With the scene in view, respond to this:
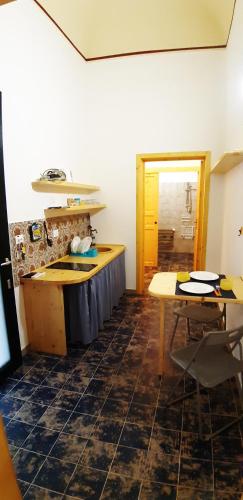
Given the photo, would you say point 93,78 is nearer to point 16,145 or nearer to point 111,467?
point 16,145

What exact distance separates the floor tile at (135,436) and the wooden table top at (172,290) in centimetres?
88

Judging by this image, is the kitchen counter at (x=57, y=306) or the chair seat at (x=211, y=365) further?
the kitchen counter at (x=57, y=306)

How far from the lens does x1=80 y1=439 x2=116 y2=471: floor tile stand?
4.95 ft

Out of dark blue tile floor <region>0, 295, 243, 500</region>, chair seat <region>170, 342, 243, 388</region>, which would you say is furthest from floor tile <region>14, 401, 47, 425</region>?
chair seat <region>170, 342, 243, 388</region>

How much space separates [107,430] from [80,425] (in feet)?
0.62

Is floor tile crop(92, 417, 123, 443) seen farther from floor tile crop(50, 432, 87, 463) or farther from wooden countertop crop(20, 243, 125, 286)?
wooden countertop crop(20, 243, 125, 286)

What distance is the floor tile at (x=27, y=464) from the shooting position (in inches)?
57.4

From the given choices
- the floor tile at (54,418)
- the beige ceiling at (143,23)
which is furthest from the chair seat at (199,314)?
the beige ceiling at (143,23)

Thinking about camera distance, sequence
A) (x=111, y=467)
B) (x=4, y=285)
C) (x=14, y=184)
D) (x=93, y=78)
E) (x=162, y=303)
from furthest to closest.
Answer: (x=93, y=78)
(x=14, y=184)
(x=4, y=285)
(x=162, y=303)
(x=111, y=467)

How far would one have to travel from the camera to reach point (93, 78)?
3.65 m

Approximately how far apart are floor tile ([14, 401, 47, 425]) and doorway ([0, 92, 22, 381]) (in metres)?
0.41

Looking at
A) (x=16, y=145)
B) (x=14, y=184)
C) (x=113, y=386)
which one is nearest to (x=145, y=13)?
(x=16, y=145)

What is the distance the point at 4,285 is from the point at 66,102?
2.33 meters

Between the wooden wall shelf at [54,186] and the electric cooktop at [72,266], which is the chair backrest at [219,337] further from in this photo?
the wooden wall shelf at [54,186]
